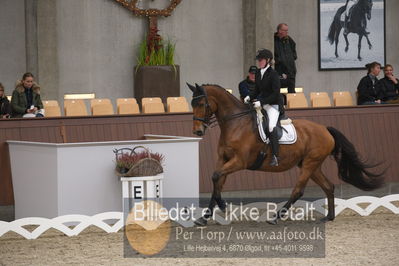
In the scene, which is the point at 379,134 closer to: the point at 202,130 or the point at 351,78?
the point at 202,130

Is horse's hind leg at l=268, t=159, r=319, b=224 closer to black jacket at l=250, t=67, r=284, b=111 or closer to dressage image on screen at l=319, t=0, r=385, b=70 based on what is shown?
black jacket at l=250, t=67, r=284, b=111

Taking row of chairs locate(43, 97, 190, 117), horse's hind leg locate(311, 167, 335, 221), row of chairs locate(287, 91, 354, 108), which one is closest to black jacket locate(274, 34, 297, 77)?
row of chairs locate(287, 91, 354, 108)

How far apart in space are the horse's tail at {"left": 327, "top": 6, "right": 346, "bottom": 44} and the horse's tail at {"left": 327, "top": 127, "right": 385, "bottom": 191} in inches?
376

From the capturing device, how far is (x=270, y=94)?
10.5 metres

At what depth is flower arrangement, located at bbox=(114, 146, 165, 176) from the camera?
10.1 m

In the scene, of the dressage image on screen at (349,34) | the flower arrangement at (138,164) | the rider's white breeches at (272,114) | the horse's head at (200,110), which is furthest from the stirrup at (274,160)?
the dressage image on screen at (349,34)

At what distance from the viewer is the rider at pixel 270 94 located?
34.0 feet

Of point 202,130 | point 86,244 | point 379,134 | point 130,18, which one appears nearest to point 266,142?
point 202,130

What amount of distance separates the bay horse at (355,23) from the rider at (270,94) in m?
9.97

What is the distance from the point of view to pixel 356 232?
9.91 m

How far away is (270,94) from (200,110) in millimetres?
889

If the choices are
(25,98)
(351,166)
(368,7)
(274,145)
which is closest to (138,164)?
(274,145)

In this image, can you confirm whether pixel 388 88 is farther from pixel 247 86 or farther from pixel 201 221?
pixel 201 221

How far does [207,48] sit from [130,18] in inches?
69.9
